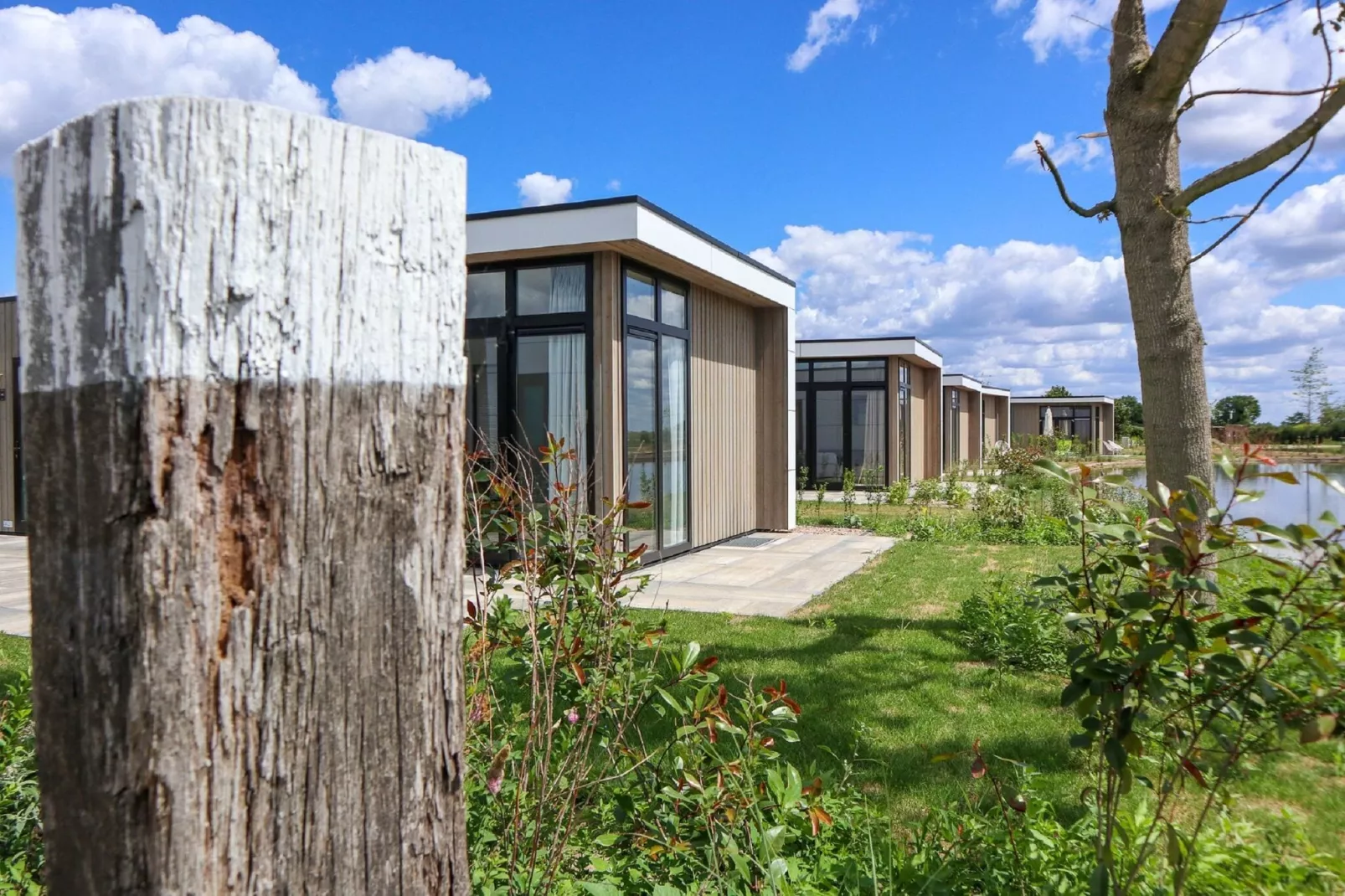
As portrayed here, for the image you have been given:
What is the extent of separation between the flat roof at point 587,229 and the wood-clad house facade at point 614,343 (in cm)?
1

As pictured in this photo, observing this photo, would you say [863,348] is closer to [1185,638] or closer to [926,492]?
[926,492]

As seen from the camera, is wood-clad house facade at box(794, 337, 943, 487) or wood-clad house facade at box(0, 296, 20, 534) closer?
wood-clad house facade at box(0, 296, 20, 534)

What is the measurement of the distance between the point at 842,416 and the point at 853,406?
1.23ft

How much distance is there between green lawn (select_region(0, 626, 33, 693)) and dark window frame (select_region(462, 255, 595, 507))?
4334mm

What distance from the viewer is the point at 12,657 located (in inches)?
218

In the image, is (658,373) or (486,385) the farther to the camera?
(658,373)

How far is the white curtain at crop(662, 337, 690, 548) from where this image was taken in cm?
1021

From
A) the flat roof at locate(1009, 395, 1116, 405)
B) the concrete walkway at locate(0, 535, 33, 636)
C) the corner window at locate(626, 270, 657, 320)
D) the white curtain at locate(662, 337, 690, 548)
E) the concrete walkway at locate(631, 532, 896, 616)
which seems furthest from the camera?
the flat roof at locate(1009, 395, 1116, 405)

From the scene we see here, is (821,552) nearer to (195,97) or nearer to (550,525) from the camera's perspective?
(550,525)

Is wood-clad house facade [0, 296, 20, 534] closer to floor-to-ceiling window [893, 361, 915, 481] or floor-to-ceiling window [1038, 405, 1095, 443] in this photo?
floor-to-ceiling window [893, 361, 915, 481]

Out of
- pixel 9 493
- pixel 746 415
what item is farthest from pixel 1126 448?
pixel 9 493

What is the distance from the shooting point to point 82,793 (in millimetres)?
918

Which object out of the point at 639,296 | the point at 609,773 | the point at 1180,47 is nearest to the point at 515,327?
the point at 639,296

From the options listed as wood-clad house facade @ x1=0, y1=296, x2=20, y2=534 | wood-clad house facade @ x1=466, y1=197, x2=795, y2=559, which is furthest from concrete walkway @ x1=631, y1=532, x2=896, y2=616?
wood-clad house facade @ x1=0, y1=296, x2=20, y2=534
